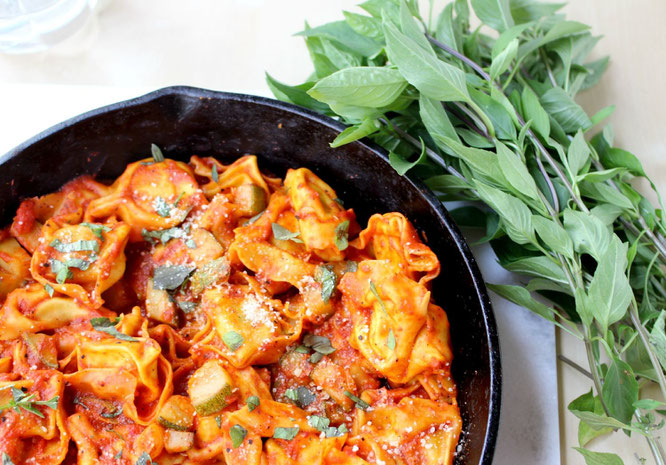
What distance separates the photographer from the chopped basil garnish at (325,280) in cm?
208

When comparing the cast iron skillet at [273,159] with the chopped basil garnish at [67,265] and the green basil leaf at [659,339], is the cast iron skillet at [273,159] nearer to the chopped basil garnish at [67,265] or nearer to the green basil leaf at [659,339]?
the chopped basil garnish at [67,265]

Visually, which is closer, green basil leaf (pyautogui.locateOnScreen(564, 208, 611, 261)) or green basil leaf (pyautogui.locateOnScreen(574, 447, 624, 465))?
green basil leaf (pyautogui.locateOnScreen(574, 447, 624, 465))

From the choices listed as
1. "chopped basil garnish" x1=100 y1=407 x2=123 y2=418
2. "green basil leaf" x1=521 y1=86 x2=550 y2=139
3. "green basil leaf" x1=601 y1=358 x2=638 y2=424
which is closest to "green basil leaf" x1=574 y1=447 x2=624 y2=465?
→ "green basil leaf" x1=601 y1=358 x2=638 y2=424

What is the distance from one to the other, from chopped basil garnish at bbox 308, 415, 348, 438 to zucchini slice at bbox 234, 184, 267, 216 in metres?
0.68

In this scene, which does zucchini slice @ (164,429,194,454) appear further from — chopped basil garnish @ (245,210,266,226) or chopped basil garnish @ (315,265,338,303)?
chopped basil garnish @ (245,210,266,226)

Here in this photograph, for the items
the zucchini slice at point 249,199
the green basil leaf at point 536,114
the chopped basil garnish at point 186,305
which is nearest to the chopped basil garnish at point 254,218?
the zucchini slice at point 249,199

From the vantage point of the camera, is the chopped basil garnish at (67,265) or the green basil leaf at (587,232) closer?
the green basil leaf at (587,232)

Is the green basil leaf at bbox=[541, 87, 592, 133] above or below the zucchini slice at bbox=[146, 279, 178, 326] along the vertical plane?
above

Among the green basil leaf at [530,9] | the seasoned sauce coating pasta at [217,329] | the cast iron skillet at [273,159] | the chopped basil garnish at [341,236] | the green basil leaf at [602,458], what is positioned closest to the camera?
the green basil leaf at [602,458]

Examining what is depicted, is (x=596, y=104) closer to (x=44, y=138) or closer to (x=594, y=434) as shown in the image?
(x=594, y=434)

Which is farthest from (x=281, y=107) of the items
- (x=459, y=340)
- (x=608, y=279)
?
(x=608, y=279)

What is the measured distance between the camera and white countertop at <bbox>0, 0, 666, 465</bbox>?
8.57ft

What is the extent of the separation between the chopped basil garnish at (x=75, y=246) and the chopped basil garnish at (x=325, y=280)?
2.19ft

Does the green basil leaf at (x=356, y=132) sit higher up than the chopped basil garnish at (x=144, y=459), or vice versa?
the green basil leaf at (x=356, y=132)
